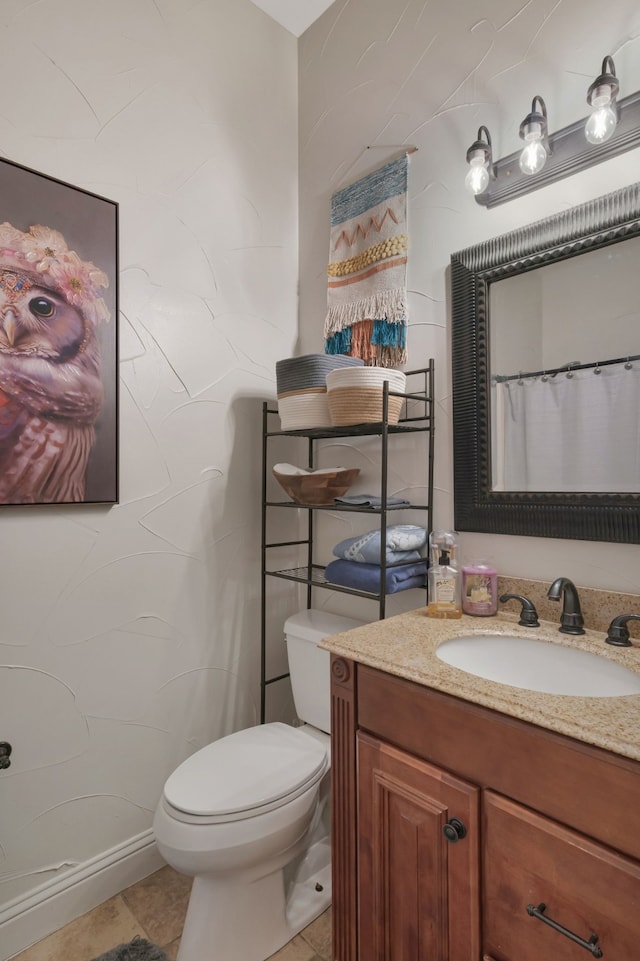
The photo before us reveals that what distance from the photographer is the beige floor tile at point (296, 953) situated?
1237 mm

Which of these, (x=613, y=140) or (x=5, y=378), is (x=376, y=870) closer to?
(x=5, y=378)

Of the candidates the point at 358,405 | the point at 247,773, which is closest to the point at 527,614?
the point at 358,405

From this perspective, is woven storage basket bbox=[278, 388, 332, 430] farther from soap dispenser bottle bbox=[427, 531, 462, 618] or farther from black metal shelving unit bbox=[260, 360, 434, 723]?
soap dispenser bottle bbox=[427, 531, 462, 618]

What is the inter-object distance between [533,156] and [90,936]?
2.31m

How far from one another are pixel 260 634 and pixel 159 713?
44cm

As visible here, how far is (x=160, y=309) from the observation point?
5.12ft

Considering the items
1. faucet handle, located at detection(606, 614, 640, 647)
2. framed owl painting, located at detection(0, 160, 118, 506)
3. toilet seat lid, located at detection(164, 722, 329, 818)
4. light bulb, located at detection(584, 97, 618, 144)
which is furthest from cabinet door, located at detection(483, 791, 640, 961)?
light bulb, located at detection(584, 97, 618, 144)

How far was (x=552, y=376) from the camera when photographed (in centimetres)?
122

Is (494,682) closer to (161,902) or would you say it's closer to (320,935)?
(320,935)

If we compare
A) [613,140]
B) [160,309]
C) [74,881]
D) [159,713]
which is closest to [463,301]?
[613,140]

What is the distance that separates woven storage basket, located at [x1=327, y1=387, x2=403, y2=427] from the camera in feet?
4.60

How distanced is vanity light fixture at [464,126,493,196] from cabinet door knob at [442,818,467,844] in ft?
4.79

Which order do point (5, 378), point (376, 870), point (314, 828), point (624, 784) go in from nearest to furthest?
point (624, 784) → point (376, 870) → point (5, 378) → point (314, 828)

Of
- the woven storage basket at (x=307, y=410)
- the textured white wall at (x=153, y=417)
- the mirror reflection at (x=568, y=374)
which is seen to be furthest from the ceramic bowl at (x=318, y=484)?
the mirror reflection at (x=568, y=374)
